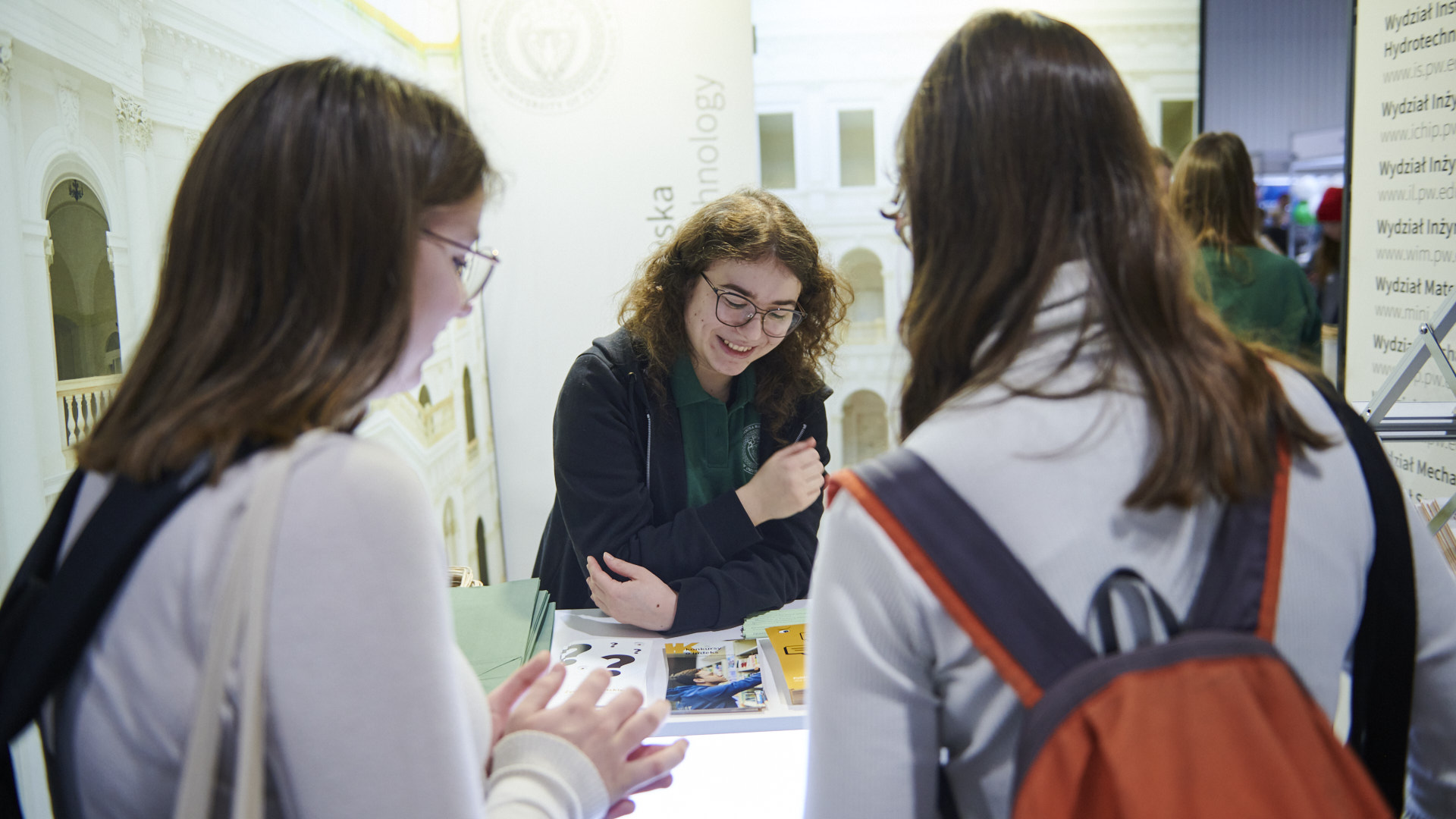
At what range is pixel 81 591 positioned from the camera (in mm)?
628

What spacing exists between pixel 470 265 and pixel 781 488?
1.04 meters

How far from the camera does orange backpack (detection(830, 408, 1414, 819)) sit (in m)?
0.61

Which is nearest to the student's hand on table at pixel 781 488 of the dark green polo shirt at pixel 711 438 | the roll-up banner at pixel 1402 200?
the dark green polo shirt at pixel 711 438

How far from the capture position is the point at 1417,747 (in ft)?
2.89

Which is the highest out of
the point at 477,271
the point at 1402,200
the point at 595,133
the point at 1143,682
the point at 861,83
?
the point at 861,83

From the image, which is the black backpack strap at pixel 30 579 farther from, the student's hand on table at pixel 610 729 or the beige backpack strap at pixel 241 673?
the student's hand on table at pixel 610 729

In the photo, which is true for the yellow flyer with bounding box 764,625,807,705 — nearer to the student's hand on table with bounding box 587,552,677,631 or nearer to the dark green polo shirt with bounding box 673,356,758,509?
the student's hand on table with bounding box 587,552,677,631

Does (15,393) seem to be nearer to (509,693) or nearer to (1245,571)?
(509,693)

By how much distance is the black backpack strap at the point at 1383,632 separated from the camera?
766mm

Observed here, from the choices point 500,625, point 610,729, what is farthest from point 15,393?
point 610,729

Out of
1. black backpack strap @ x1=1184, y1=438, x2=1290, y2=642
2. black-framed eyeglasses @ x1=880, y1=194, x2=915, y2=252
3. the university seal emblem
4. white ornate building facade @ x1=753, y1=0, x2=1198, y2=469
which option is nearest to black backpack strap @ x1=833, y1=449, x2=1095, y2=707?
black backpack strap @ x1=1184, y1=438, x2=1290, y2=642

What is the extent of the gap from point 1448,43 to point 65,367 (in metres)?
4.07

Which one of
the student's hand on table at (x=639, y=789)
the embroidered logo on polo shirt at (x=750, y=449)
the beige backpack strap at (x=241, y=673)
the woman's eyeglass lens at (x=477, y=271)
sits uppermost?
the woman's eyeglass lens at (x=477, y=271)

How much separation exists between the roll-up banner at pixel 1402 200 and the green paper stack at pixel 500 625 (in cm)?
323
